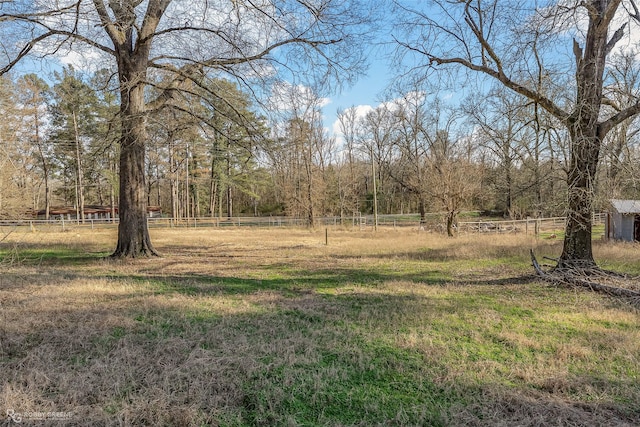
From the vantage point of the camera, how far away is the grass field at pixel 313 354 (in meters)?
2.89

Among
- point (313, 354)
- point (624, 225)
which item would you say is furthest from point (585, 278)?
point (624, 225)

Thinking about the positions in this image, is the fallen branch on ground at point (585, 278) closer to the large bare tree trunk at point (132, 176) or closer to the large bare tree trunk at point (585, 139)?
the large bare tree trunk at point (585, 139)

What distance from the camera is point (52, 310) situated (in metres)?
5.49

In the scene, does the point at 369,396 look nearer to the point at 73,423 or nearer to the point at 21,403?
the point at 73,423

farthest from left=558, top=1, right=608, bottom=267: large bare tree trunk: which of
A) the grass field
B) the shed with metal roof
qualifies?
the shed with metal roof

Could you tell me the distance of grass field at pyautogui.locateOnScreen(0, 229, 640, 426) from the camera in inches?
114

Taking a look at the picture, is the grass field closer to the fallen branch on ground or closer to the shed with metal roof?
the fallen branch on ground

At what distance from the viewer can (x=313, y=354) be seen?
13.2 feet

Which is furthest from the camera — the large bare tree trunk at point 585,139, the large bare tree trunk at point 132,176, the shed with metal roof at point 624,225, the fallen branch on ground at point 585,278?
the shed with metal roof at point 624,225

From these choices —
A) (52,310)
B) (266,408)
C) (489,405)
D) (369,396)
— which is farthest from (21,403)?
(489,405)

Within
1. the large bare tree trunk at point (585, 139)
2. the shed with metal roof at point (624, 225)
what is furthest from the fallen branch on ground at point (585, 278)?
the shed with metal roof at point (624, 225)

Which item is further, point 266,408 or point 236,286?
point 236,286

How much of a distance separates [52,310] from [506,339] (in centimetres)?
644

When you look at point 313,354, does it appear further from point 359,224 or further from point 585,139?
point 359,224
